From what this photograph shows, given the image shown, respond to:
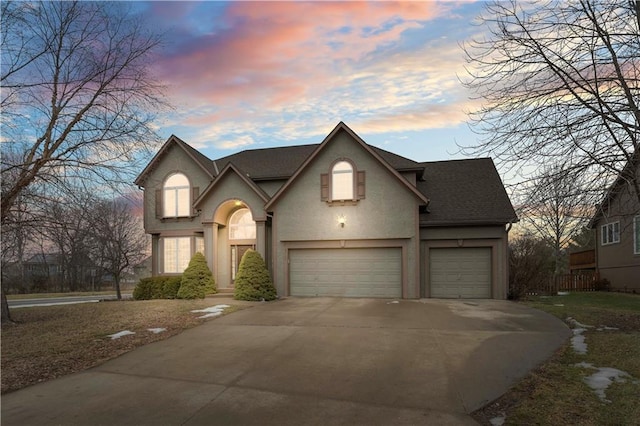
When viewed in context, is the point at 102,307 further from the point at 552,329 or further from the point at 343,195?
the point at 552,329

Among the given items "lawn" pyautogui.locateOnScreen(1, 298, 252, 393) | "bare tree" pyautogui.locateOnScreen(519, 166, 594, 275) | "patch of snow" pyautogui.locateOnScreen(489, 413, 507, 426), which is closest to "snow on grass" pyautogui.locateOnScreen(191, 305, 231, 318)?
"lawn" pyautogui.locateOnScreen(1, 298, 252, 393)

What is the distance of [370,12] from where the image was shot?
10.6 m

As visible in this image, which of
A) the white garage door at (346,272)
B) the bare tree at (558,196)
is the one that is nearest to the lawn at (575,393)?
the bare tree at (558,196)

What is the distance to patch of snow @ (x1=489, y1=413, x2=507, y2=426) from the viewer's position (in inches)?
185

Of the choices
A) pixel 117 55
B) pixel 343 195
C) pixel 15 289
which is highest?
pixel 117 55

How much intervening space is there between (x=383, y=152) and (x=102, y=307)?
14.0 metres

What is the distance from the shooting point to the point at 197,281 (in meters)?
16.6

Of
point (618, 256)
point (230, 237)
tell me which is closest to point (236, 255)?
point (230, 237)

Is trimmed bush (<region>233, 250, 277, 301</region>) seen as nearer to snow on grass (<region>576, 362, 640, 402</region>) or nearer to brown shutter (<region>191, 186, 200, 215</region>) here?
brown shutter (<region>191, 186, 200, 215</region>)

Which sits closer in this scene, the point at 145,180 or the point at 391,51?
the point at 391,51

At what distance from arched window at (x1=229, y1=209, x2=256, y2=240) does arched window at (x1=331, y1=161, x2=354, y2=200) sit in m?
4.40

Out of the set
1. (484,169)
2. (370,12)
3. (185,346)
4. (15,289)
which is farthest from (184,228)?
(15,289)

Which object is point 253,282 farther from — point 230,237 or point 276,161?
point 276,161

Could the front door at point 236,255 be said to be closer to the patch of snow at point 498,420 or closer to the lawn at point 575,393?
the lawn at point 575,393
